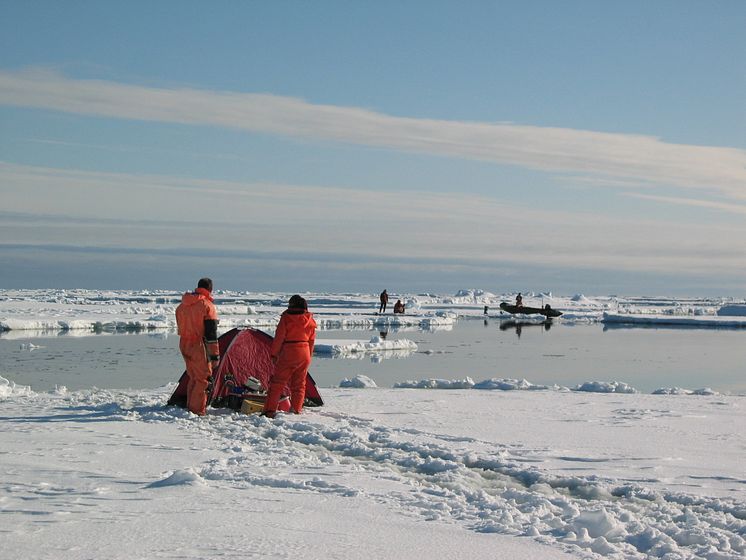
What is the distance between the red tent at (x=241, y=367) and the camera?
1169cm

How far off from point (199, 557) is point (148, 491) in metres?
1.69

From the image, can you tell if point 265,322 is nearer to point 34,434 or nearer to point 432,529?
point 34,434

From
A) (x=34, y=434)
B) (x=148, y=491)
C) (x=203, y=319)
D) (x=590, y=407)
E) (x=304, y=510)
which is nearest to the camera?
(x=304, y=510)

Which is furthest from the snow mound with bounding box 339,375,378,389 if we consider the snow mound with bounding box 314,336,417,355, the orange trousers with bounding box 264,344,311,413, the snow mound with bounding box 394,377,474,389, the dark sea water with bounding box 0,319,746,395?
the snow mound with bounding box 314,336,417,355

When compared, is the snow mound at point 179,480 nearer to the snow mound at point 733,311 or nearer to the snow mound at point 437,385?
the snow mound at point 437,385

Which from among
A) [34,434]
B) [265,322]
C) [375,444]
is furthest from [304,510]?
[265,322]

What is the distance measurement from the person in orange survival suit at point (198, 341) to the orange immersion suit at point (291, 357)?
75cm

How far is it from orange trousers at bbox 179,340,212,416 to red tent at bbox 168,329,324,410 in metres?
0.54

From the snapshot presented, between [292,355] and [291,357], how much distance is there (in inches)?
1.1

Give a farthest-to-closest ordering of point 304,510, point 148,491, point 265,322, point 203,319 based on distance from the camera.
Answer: point 265,322
point 203,319
point 148,491
point 304,510

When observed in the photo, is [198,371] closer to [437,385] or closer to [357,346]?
[437,385]

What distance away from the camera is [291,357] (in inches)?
429

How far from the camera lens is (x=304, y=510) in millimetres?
5879

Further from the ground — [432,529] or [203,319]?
[203,319]
